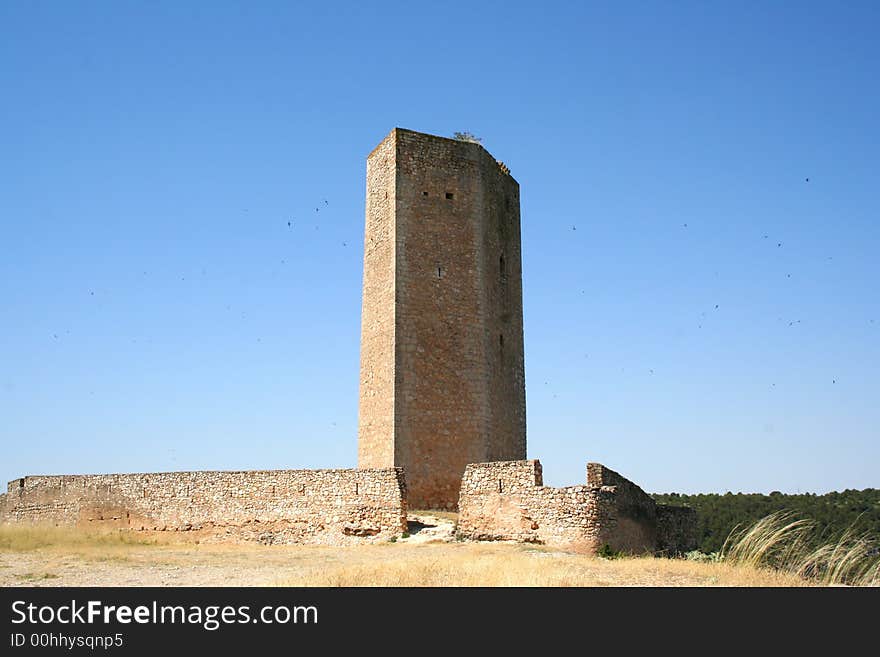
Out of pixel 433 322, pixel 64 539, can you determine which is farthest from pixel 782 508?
pixel 64 539

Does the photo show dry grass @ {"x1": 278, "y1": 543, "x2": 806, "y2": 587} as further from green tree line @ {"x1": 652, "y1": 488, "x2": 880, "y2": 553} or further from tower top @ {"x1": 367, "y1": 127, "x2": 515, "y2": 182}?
green tree line @ {"x1": 652, "y1": 488, "x2": 880, "y2": 553}

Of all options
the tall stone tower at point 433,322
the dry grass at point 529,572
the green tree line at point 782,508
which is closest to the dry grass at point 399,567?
the dry grass at point 529,572

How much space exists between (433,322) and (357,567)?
8.56m

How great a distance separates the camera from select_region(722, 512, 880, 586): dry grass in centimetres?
980

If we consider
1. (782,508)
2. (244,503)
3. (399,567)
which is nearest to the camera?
(399,567)

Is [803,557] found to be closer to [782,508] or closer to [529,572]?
[529,572]

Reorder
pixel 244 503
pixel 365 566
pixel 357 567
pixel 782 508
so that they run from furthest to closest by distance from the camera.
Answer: pixel 782 508 → pixel 244 503 → pixel 365 566 → pixel 357 567

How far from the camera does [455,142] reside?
1919 cm

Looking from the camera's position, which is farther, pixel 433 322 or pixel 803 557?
pixel 433 322

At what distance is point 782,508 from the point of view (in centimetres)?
4006

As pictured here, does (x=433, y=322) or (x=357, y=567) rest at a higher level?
(x=433, y=322)

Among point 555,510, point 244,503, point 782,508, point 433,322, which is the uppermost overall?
point 433,322
